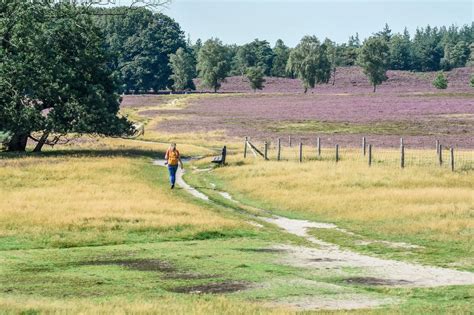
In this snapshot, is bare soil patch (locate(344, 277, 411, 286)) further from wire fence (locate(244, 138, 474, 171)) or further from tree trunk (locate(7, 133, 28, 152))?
tree trunk (locate(7, 133, 28, 152))

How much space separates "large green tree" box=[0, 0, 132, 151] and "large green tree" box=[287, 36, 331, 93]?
129743 millimetres

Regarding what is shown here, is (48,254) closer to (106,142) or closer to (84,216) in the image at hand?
(84,216)

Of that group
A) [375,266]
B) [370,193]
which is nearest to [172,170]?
[370,193]

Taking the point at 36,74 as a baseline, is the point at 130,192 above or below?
below

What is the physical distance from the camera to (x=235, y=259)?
2173 cm

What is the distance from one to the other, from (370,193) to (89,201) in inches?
504

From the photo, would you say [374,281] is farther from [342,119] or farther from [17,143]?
[342,119]

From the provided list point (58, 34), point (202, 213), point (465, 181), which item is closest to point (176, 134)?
point (58, 34)

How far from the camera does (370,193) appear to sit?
3788cm

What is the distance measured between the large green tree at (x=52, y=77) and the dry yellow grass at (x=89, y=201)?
23.4 feet

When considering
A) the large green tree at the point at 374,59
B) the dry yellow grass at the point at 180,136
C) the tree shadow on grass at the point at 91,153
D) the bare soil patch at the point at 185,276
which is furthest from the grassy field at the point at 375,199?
the large green tree at the point at 374,59

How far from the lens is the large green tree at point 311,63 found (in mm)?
193125

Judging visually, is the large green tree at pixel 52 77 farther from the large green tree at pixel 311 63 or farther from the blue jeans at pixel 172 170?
the large green tree at pixel 311 63

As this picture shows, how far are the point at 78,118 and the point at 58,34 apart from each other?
7446 mm
